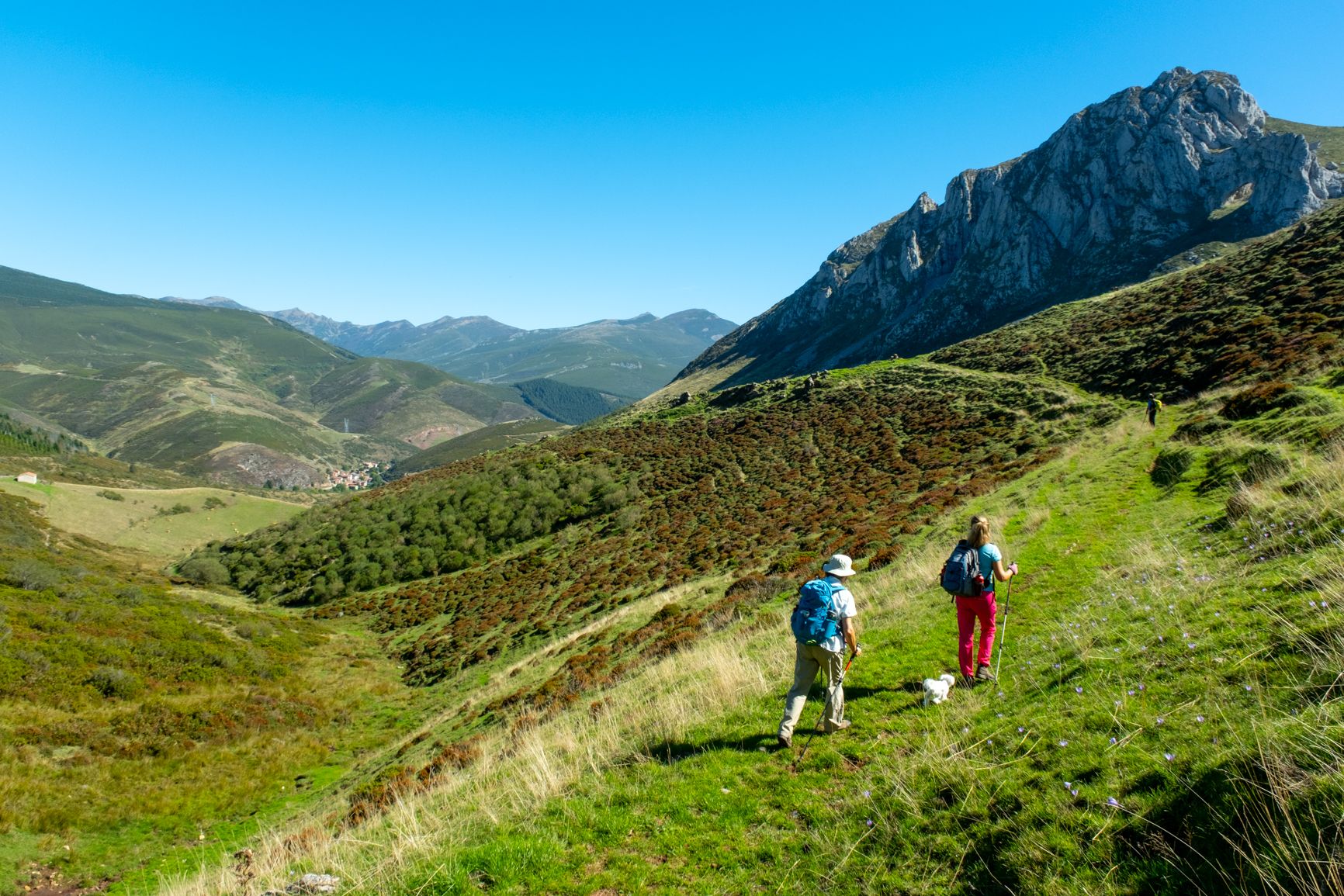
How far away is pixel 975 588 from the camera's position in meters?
7.93

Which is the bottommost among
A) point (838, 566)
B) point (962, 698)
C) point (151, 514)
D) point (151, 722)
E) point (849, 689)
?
point (151, 514)

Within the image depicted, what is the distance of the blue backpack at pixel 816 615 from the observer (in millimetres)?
7258

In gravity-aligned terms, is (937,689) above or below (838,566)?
below

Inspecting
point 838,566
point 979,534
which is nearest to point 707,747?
point 838,566

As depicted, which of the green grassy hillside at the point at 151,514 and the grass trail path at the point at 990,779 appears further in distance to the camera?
the green grassy hillside at the point at 151,514

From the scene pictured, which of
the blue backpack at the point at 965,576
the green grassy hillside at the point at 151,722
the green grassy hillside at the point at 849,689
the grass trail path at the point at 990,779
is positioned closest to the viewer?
the grass trail path at the point at 990,779

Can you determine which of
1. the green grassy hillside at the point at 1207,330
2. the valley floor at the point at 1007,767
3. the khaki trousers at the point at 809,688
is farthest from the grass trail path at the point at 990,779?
the green grassy hillside at the point at 1207,330

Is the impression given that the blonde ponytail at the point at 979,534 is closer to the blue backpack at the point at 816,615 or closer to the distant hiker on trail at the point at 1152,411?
the blue backpack at the point at 816,615

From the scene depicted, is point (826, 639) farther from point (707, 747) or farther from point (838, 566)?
point (707, 747)

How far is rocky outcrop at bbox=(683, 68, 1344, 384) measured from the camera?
12850 cm

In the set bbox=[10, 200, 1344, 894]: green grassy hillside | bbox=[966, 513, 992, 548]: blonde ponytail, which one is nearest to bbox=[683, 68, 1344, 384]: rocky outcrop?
bbox=[10, 200, 1344, 894]: green grassy hillside

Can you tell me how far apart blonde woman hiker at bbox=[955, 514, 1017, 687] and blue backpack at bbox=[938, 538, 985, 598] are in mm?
30

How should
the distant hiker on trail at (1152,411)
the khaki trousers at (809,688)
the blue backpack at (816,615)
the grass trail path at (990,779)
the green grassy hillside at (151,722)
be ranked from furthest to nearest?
the distant hiker on trail at (1152,411) < the green grassy hillside at (151,722) < the khaki trousers at (809,688) < the blue backpack at (816,615) < the grass trail path at (990,779)

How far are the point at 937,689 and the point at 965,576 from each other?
61.8 inches
